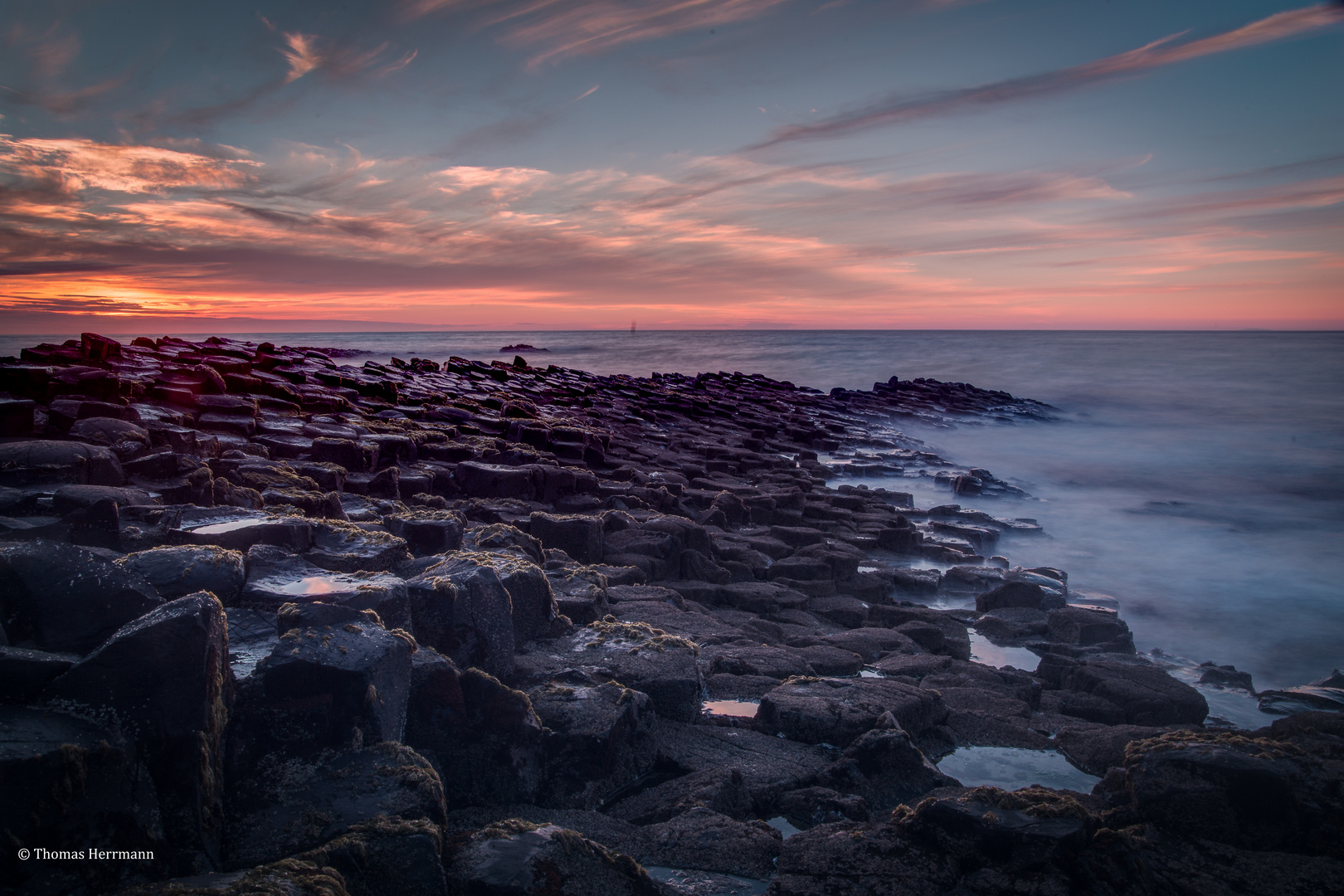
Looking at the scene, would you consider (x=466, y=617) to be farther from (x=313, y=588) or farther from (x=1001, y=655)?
(x=1001, y=655)

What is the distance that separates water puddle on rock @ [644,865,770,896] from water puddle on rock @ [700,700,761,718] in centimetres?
129

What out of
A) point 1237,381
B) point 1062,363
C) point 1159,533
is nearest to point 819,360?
point 1062,363

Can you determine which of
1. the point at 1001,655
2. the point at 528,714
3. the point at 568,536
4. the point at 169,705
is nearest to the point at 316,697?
the point at 169,705

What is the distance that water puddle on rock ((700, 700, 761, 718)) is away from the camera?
13.2 feet

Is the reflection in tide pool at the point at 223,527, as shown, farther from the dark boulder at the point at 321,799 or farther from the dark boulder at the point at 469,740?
the dark boulder at the point at 321,799

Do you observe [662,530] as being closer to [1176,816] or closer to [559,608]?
[559,608]

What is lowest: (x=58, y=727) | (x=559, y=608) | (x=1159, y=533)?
(x=1159, y=533)

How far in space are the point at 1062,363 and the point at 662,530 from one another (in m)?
53.2

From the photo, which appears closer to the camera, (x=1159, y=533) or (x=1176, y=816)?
(x=1176, y=816)

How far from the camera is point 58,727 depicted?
1993 mm

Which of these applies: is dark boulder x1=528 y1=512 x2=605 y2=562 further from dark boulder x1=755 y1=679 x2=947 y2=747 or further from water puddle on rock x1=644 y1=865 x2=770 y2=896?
water puddle on rock x1=644 y1=865 x2=770 y2=896

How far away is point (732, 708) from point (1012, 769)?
1525 mm

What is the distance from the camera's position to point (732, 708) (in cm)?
413

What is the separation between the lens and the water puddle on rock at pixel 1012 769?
3.85 meters
